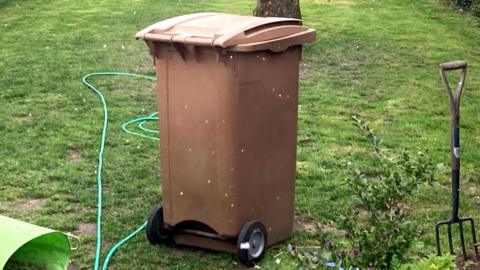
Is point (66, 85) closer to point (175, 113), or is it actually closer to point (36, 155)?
point (36, 155)

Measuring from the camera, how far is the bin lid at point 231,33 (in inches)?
156

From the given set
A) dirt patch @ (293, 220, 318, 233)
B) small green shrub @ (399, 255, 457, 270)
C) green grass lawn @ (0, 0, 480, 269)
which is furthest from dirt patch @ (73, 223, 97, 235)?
small green shrub @ (399, 255, 457, 270)

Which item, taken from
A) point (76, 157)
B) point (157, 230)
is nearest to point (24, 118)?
point (76, 157)

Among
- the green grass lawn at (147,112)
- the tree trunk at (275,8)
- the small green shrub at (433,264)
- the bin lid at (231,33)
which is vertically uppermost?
the bin lid at (231,33)

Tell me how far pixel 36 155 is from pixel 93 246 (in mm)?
1897

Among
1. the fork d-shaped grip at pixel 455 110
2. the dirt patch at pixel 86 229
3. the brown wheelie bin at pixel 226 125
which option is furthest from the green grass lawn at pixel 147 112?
the fork d-shaped grip at pixel 455 110

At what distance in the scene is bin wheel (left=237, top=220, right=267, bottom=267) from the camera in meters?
4.14

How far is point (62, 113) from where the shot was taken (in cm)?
750

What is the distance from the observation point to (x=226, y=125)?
4.04m

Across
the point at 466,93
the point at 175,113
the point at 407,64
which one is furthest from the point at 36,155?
the point at 407,64

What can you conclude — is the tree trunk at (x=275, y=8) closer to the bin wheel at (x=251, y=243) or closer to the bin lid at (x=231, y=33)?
the bin lid at (x=231, y=33)

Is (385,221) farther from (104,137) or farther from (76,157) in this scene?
(104,137)

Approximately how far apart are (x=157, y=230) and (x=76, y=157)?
6.46 ft

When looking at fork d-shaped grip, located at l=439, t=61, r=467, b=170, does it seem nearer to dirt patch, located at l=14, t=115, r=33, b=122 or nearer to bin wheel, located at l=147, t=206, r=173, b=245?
bin wheel, located at l=147, t=206, r=173, b=245
